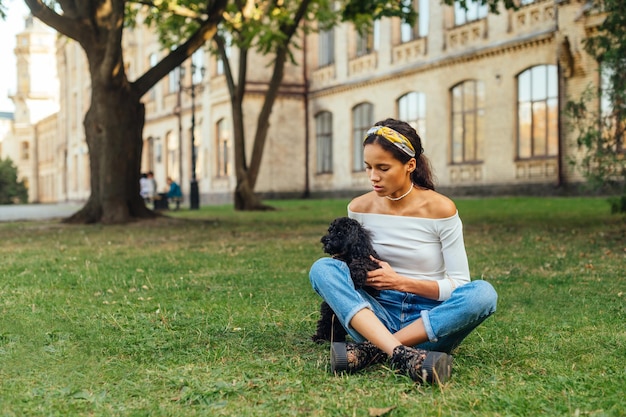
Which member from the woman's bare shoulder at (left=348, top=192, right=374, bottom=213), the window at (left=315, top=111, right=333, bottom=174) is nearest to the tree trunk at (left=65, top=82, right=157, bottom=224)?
the woman's bare shoulder at (left=348, top=192, right=374, bottom=213)

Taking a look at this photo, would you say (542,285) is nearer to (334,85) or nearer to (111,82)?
(111,82)

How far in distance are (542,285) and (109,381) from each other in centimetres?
450

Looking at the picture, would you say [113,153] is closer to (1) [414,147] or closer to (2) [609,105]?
(2) [609,105]

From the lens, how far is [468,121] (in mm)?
29641

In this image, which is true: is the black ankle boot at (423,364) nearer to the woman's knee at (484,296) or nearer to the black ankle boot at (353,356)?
the black ankle boot at (353,356)

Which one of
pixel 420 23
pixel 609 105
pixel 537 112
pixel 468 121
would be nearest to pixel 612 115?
pixel 609 105

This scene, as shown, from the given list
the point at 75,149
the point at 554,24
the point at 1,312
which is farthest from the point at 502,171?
the point at 75,149

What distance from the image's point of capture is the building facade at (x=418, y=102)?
25.9m

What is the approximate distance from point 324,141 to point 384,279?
35.0 meters

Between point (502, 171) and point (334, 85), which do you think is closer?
point (502, 171)

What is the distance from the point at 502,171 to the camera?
91.0 feet

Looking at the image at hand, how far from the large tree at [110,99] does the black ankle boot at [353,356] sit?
13245 millimetres

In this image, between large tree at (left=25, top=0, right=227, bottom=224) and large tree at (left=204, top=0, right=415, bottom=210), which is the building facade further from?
large tree at (left=25, top=0, right=227, bottom=224)

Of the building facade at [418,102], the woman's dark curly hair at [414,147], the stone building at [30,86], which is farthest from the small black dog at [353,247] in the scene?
the stone building at [30,86]
